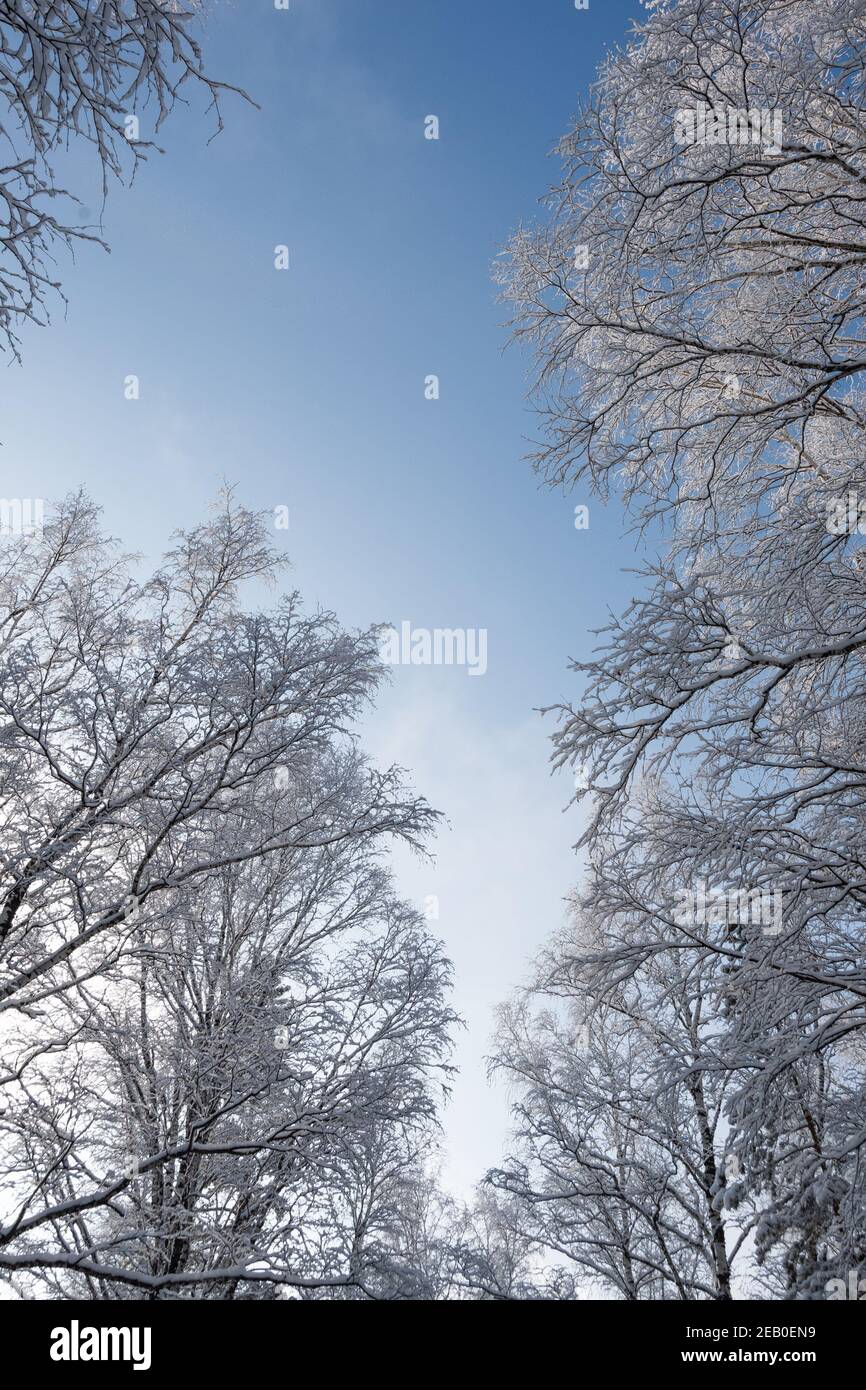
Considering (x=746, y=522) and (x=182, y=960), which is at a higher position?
(x=746, y=522)

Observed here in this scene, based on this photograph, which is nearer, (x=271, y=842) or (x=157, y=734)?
(x=157, y=734)

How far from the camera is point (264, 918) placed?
8.79m

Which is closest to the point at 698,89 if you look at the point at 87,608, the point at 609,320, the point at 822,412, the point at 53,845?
the point at 609,320

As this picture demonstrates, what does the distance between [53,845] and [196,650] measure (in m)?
1.84

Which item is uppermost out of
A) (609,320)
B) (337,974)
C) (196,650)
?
(609,320)

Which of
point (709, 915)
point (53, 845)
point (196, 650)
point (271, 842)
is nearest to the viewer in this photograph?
point (709, 915)

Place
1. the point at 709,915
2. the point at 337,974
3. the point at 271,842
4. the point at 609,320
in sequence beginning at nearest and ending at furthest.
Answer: the point at 709,915 → the point at 609,320 → the point at 271,842 → the point at 337,974

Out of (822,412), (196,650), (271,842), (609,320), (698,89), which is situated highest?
(698,89)

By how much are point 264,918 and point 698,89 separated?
799 centimetres

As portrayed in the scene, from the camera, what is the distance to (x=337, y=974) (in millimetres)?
8320

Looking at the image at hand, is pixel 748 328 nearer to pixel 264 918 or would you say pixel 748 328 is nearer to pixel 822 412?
pixel 822 412

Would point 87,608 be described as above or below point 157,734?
above

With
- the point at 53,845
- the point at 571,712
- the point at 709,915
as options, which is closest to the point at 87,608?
the point at 53,845

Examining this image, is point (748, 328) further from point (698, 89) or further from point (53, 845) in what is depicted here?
point (53, 845)
